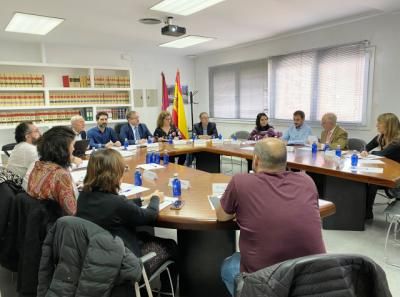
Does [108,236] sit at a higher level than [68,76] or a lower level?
lower

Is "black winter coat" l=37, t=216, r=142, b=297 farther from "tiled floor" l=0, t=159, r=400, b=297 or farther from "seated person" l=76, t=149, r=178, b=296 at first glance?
"tiled floor" l=0, t=159, r=400, b=297

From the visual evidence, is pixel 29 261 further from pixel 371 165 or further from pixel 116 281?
pixel 371 165

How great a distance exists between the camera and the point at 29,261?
5.82ft

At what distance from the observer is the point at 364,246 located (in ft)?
9.29

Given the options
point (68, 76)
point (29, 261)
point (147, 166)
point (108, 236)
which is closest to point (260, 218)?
point (108, 236)

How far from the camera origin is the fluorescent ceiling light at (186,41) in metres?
5.34

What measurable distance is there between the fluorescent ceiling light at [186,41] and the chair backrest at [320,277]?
15.8 feet

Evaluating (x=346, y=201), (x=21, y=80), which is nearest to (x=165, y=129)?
(x=21, y=80)

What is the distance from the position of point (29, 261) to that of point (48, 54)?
15.9ft

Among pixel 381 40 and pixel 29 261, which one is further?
pixel 381 40

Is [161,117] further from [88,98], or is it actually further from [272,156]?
[272,156]

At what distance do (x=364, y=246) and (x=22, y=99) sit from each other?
550 centimetres

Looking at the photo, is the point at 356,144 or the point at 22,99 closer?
the point at 356,144

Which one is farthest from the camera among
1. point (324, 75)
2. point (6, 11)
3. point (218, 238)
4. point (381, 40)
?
point (324, 75)
